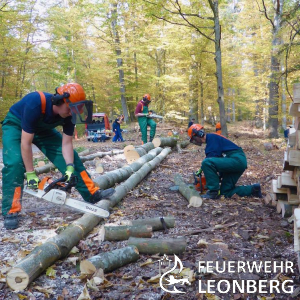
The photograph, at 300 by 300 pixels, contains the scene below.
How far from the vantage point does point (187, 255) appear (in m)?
2.56

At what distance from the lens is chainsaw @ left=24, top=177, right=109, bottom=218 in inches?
116

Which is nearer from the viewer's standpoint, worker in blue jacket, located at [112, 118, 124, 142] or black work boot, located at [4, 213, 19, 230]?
black work boot, located at [4, 213, 19, 230]

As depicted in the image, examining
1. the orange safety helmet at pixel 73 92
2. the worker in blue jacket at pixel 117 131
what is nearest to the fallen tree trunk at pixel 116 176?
the orange safety helmet at pixel 73 92

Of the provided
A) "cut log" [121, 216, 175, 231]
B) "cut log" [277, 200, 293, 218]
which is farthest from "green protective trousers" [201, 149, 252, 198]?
"cut log" [121, 216, 175, 231]

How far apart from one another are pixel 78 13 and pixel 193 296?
17.5m

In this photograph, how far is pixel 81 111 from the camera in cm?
307

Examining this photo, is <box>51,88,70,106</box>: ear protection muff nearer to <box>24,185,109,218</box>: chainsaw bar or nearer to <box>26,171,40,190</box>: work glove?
<box>26,171,40,190</box>: work glove

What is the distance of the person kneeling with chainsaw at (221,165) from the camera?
4.33 meters

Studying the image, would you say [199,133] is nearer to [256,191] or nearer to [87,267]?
[256,191]

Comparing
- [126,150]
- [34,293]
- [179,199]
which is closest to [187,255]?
[34,293]

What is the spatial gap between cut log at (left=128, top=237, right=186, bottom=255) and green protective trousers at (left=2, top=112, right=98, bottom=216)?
124 cm

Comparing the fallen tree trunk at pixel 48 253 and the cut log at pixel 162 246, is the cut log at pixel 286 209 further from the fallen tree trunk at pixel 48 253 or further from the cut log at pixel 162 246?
the fallen tree trunk at pixel 48 253

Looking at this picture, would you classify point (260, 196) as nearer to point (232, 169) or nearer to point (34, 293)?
point (232, 169)

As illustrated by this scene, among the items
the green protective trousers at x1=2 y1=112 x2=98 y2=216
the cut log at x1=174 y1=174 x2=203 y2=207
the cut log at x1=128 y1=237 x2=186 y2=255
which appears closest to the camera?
the cut log at x1=128 y1=237 x2=186 y2=255
